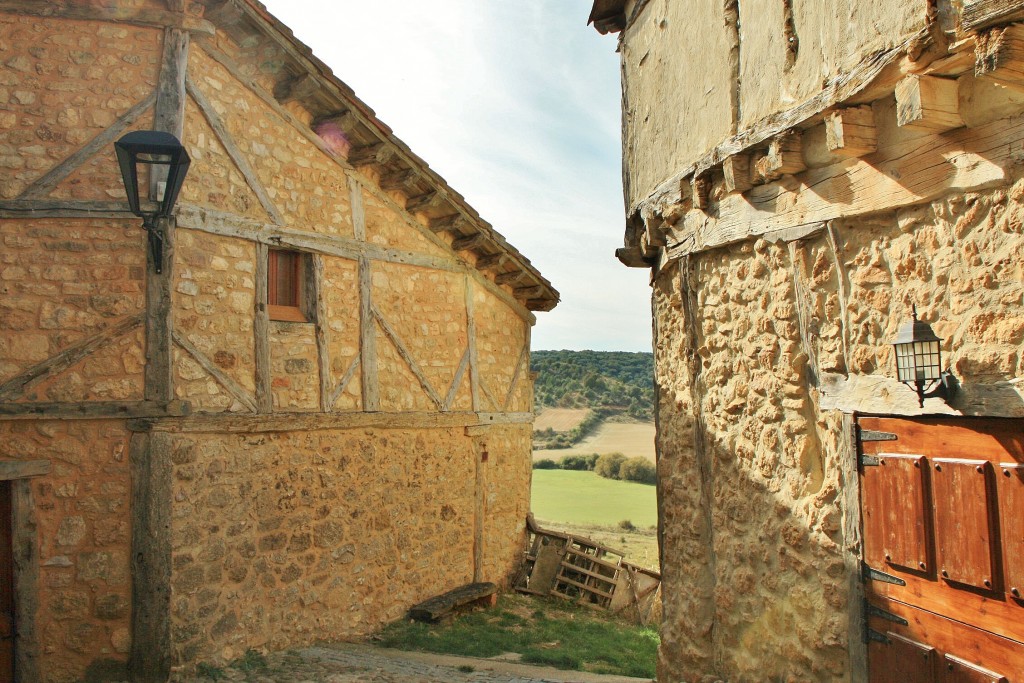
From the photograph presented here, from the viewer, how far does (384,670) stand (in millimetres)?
6961

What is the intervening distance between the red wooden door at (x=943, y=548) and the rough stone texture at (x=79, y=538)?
581cm

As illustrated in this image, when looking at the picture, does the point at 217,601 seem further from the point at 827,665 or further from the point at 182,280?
the point at 827,665

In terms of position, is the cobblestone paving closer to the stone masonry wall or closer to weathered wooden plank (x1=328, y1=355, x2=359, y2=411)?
the stone masonry wall

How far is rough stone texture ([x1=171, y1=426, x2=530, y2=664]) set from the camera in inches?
270

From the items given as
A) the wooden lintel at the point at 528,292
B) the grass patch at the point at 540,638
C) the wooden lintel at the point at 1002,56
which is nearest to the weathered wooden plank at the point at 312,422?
the wooden lintel at the point at 528,292

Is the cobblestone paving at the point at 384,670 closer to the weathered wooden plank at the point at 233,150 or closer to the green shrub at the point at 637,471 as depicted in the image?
the weathered wooden plank at the point at 233,150

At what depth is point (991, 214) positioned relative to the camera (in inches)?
132

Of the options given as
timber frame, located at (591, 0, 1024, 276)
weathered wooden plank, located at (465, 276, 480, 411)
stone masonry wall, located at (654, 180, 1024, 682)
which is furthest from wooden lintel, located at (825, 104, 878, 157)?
weathered wooden plank, located at (465, 276, 480, 411)

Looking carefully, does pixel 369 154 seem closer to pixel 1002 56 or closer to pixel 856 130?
pixel 856 130

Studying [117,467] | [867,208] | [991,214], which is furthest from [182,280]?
[991,214]

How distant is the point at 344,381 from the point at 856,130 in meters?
5.95

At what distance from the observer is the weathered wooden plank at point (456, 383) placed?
9.75 m

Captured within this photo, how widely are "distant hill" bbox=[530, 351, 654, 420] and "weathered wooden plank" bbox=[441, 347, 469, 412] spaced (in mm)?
36627

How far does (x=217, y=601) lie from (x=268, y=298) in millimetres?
3009
